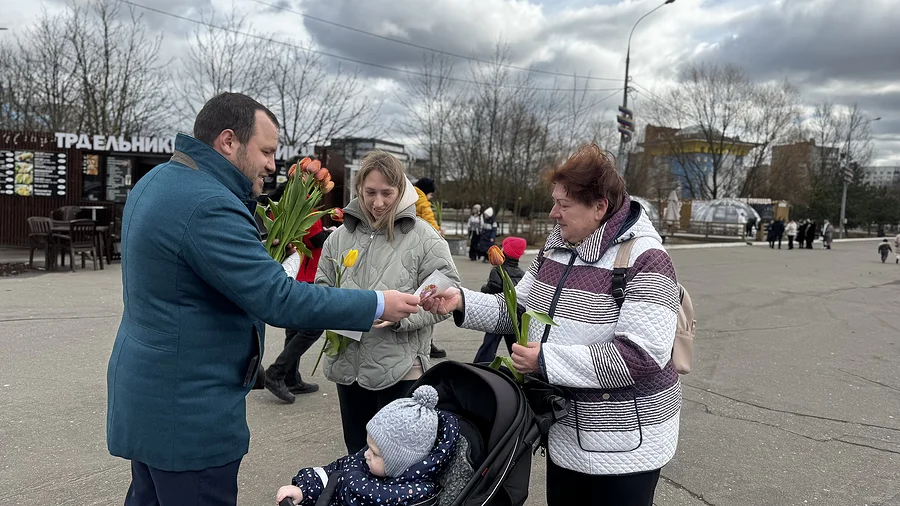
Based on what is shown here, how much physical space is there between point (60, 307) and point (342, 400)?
23.5 ft

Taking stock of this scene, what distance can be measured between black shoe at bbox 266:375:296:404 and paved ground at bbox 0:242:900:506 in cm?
10

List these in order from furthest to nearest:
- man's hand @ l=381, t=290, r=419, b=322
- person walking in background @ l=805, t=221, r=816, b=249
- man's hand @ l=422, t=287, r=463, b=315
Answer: person walking in background @ l=805, t=221, r=816, b=249, man's hand @ l=422, t=287, r=463, b=315, man's hand @ l=381, t=290, r=419, b=322

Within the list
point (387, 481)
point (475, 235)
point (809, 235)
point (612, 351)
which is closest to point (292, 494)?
point (387, 481)

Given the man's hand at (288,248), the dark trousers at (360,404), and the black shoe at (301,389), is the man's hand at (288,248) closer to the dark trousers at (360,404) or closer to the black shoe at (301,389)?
the dark trousers at (360,404)

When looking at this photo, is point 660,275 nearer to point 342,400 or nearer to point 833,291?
point 342,400

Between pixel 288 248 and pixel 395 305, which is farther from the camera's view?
pixel 288 248

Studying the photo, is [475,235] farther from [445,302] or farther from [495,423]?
[495,423]

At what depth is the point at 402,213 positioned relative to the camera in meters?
2.83

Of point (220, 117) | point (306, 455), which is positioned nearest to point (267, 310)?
point (220, 117)

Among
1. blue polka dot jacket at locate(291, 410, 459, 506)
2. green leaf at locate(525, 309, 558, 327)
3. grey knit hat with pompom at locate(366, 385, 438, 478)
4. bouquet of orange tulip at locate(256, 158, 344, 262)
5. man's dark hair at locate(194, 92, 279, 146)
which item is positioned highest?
man's dark hair at locate(194, 92, 279, 146)

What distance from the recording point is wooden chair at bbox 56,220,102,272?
11.3 metres

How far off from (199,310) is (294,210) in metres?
1.08

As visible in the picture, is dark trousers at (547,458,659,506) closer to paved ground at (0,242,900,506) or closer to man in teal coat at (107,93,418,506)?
man in teal coat at (107,93,418,506)

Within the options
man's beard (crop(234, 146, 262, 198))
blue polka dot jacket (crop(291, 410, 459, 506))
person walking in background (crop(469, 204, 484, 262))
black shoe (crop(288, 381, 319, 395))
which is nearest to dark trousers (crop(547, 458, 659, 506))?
blue polka dot jacket (crop(291, 410, 459, 506))
